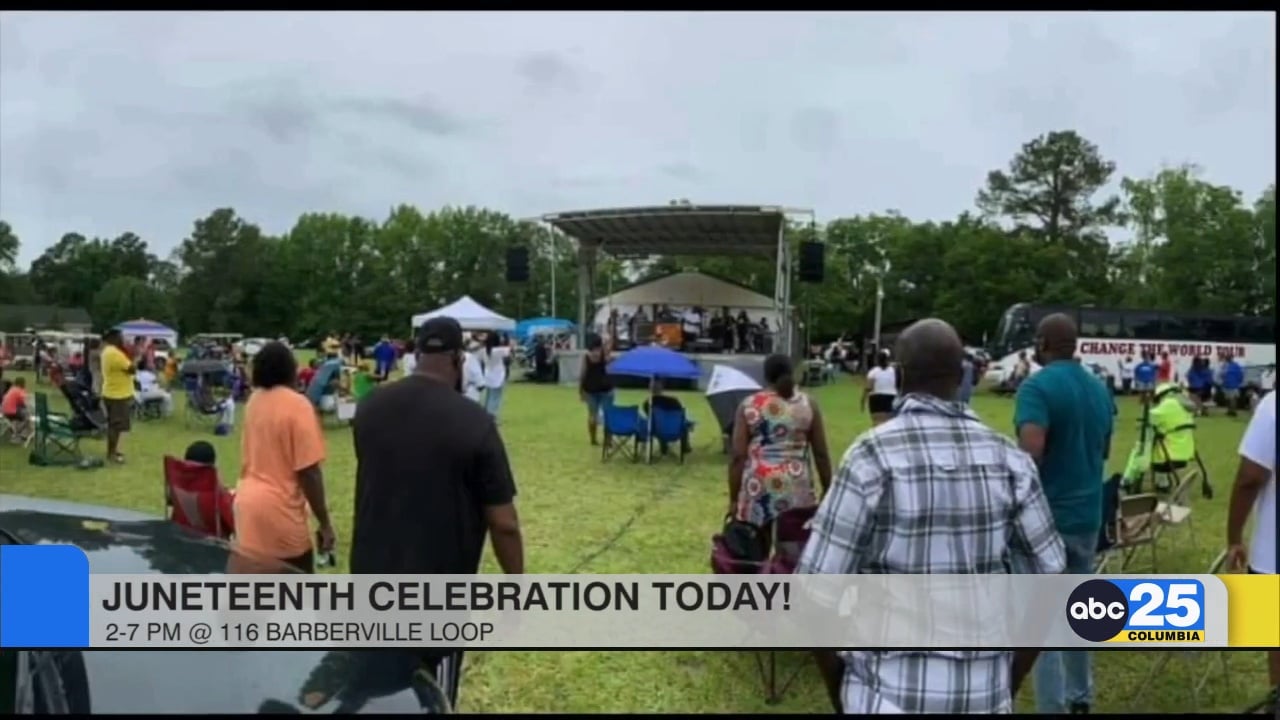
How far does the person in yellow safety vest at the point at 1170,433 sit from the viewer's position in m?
7.99

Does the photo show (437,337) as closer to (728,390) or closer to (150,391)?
(728,390)

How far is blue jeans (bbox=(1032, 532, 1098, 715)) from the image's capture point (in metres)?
3.33

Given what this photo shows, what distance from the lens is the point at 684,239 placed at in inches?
925

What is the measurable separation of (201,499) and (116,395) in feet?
16.1

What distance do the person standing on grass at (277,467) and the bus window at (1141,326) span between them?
27.0 m

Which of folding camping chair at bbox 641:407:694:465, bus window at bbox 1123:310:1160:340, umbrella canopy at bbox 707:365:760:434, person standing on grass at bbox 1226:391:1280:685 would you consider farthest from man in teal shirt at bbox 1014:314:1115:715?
bus window at bbox 1123:310:1160:340

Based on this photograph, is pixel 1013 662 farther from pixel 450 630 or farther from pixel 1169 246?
pixel 1169 246

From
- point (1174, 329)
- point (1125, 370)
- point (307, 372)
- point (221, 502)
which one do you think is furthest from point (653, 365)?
point (1174, 329)

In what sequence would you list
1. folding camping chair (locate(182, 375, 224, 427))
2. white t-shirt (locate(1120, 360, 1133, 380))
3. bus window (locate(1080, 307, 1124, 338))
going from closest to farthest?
folding camping chair (locate(182, 375, 224, 427)) < white t-shirt (locate(1120, 360, 1133, 380)) < bus window (locate(1080, 307, 1124, 338))

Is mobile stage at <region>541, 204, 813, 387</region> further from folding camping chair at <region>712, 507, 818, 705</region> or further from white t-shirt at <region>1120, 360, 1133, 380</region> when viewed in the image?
folding camping chair at <region>712, 507, 818, 705</region>

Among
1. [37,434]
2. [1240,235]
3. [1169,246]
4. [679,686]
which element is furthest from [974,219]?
[1169,246]

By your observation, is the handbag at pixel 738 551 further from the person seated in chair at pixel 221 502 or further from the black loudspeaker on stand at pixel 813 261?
the black loudspeaker on stand at pixel 813 261

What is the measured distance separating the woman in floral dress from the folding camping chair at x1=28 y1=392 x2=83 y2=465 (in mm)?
5634

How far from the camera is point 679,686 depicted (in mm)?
4035
